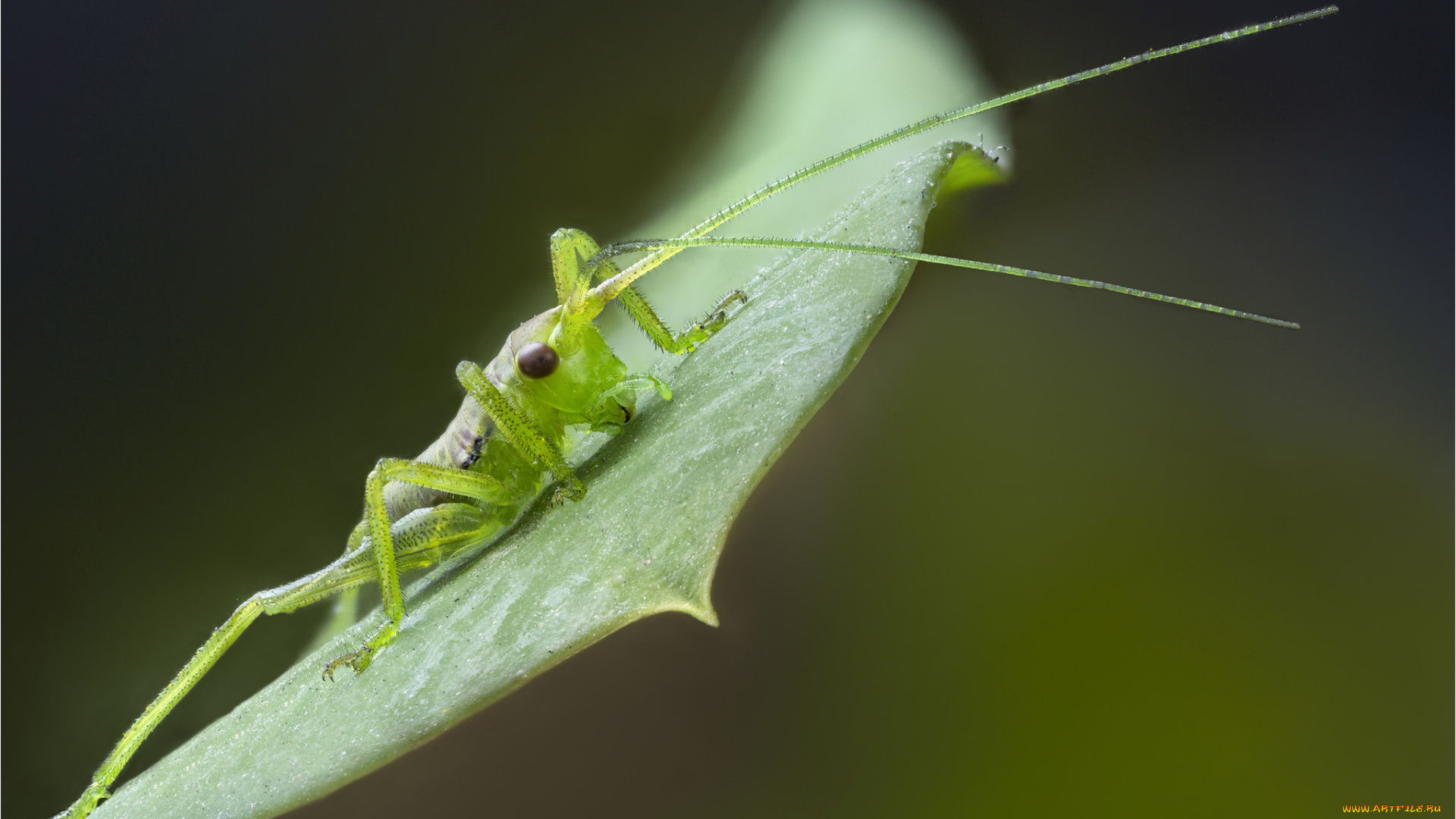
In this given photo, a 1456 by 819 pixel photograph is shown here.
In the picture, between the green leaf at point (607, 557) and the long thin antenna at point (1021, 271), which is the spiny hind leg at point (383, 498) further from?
the long thin antenna at point (1021, 271)

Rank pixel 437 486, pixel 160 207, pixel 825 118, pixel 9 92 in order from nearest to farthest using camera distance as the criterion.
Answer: pixel 437 486 < pixel 825 118 < pixel 9 92 < pixel 160 207

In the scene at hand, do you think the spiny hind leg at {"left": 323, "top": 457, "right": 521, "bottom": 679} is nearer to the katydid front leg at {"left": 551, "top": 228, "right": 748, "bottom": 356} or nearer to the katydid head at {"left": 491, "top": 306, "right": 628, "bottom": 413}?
the katydid head at {"left": 491, "top": 306, "right": 628, "bottom": 413}

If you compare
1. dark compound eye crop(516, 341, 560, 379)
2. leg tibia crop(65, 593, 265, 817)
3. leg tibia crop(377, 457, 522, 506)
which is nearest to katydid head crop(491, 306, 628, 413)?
dark compound eye crop(516, 341, 560, 379)

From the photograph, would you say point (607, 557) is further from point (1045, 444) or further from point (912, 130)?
point (912, 130)

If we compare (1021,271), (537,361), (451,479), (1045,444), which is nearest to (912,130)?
(1021,271)

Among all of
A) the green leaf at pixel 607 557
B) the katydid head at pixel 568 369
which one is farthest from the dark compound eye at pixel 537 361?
the green leaf at pixel 607 557

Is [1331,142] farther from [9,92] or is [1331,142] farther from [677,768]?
[9,92]

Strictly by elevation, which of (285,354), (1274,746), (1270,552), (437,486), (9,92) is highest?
(9,92)

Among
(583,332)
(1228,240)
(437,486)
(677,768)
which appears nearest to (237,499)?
(437,486)
